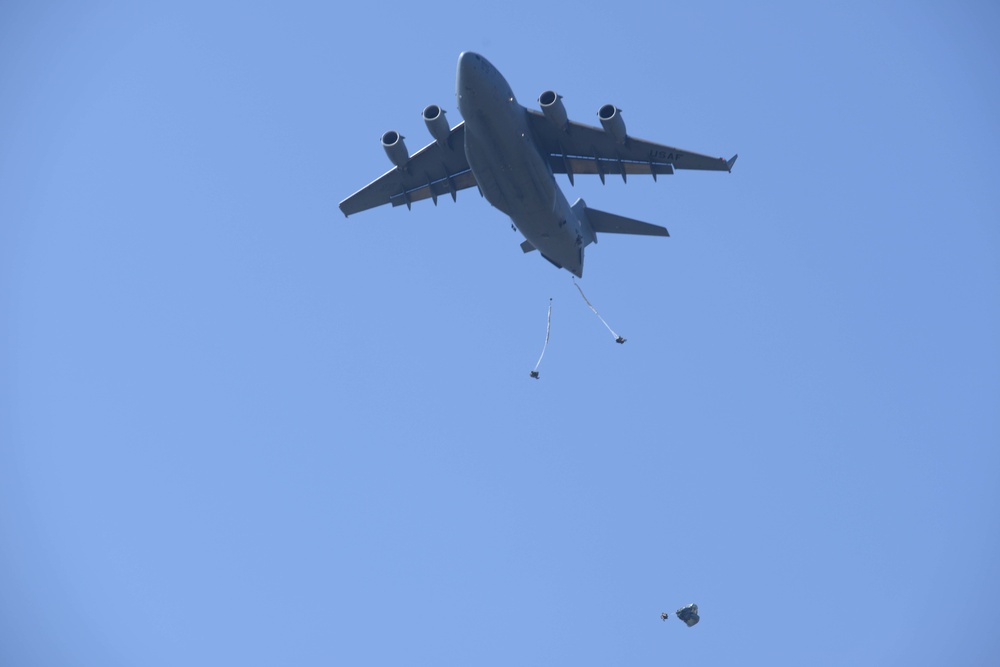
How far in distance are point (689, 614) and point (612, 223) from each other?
34.4ft

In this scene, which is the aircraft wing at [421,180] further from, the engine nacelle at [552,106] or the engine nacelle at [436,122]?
the engine nacelle at [552,106]

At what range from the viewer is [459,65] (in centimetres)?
1950

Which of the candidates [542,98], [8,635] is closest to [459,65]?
[542,98]

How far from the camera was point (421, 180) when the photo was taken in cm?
2525

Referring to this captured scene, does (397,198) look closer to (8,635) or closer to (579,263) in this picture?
(579,263)

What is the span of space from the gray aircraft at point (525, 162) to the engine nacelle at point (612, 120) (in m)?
0.02

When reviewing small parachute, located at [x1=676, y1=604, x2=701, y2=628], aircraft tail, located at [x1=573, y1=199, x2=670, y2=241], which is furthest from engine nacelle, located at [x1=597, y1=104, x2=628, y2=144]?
small parachute, located at [x1=676, y1=604, x2=701, y2=628]

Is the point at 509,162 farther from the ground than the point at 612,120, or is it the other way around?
the point at 612,120

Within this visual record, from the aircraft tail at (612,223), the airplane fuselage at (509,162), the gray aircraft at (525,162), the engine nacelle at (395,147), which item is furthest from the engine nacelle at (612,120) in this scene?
the engine nacelle at (395,147)

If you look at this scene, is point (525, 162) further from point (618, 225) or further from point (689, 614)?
point (689, 614)

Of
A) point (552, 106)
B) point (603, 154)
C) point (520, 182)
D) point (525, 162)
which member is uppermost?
point (603, 154)

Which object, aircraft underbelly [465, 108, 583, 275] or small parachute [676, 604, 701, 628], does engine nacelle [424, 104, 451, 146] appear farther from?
Result: small parachute [676, 604, 701, 628]

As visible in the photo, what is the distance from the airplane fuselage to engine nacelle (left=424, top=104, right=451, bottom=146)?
1.59 m

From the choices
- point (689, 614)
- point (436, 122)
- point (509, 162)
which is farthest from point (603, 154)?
point (689, 614)
